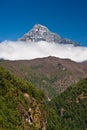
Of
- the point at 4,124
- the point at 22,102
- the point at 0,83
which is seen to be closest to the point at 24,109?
the point at 22,102

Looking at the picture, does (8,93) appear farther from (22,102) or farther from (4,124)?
(4,124)

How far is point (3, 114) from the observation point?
174 meters

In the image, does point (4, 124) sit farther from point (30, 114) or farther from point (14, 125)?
point (30, 114)

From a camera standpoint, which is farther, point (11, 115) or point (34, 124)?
point (34, 124)

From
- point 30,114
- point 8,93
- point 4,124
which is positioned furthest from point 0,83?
point 4,124

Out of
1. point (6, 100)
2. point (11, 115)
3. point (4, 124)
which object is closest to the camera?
point (4, 124)

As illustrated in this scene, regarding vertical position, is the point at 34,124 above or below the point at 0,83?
below

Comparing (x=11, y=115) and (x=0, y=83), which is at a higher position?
(x=0, y=83)

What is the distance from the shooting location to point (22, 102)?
19412cm

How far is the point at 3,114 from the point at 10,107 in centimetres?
1251

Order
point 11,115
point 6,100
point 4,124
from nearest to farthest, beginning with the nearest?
point 4,124
point 11,115
point 6,100

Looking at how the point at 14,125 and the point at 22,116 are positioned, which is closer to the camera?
the point at 14,125

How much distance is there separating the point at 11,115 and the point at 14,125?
580 centimetres

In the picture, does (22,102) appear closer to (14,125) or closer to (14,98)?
(14,98)
